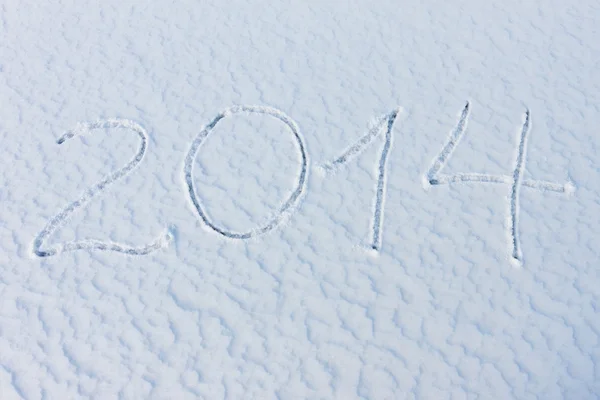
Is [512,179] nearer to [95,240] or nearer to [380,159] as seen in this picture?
[380,159]

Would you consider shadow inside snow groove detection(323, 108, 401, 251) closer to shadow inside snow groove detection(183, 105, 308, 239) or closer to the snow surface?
the snow surface

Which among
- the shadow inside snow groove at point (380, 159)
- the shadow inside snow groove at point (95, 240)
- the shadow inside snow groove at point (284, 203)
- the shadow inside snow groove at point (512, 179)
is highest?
the shadow inside snow groove at point (512, 179)

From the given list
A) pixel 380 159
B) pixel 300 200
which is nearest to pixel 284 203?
pixel 300 200

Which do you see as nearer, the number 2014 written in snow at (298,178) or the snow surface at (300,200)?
the snow surface at (300,200)

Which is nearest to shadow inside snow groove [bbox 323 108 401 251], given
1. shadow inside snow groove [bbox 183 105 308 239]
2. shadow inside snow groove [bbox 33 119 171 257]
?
shadow inside snow groove [bbox 183 105 308 239]

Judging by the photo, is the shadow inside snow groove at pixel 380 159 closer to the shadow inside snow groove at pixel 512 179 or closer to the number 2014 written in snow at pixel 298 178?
the number 2014 written in snow at pixel 298 178

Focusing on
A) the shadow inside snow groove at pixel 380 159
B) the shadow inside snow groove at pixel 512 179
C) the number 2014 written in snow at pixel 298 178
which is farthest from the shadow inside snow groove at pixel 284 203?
the shadow inside snow groove at pixel 512 179

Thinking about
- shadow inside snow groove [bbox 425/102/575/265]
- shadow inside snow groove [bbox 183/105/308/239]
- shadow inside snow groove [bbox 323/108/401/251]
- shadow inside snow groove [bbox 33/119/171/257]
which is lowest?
shadow inside snow groove [bbox 33/119/171/257]

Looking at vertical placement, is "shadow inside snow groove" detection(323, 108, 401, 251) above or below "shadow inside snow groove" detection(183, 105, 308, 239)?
above
